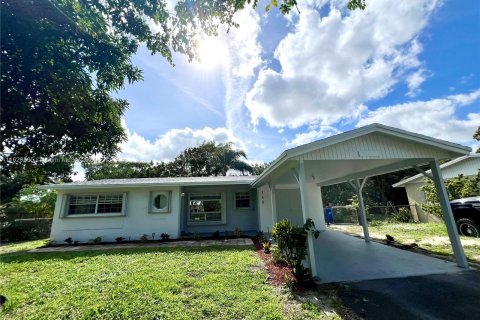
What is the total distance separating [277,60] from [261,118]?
535cm

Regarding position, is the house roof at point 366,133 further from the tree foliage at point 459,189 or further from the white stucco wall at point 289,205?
the white stucco wall at point 289,205

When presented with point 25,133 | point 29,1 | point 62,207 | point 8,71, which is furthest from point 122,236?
point 29,1

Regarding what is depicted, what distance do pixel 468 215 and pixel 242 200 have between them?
32.9ft

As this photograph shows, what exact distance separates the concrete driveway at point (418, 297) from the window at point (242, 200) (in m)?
8.38

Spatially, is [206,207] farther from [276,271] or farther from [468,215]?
[468,215]

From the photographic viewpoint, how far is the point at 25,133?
5.80 metres

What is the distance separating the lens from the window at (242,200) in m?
12.8

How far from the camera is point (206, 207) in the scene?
1278 cm

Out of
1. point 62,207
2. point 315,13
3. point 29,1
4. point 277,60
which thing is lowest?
point 62,207

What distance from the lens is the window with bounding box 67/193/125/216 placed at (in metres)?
11.0

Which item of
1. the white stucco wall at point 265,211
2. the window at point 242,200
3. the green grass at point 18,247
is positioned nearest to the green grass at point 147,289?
the green grass at point 18,247

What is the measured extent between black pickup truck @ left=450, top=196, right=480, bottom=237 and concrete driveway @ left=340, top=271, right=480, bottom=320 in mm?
5742

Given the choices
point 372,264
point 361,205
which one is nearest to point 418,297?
point 372,264

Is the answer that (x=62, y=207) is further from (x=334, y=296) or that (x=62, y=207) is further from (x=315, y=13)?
(x=315, y=13)
